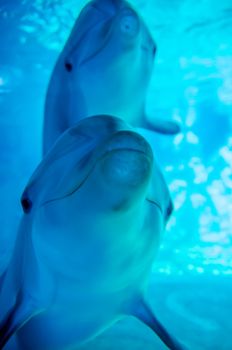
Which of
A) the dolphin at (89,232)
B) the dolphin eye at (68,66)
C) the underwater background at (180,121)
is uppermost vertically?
the dolphin eye at (68,66)

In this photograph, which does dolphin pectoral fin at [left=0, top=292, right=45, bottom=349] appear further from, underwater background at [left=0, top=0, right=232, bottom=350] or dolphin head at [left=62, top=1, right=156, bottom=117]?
underwater background at [left=0, top=0, right=232, bottom=350]

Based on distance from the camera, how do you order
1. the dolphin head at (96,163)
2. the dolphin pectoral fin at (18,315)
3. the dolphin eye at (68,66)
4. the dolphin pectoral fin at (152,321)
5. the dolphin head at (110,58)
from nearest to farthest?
the dolphin head at (96,163) → the dolphin pectoral fin at (18,315) → the dolphin pectoral fin at (152,321) → the dolphin head at (110,58) → the dolphin eye at (68,66)

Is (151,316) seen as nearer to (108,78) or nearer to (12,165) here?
(108,78)

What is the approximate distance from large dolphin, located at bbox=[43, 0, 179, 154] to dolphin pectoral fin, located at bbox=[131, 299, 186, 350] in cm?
157

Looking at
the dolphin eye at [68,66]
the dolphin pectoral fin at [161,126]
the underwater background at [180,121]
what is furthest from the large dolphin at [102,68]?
the underwater background at [180,121]

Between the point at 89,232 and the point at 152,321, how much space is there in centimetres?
104

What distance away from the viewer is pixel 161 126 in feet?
13.9

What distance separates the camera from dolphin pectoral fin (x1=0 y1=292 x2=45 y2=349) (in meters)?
2.34

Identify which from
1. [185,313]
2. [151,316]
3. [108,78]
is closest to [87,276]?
[151,316]

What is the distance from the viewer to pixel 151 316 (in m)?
2.66

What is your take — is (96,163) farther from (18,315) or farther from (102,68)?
(102,68)

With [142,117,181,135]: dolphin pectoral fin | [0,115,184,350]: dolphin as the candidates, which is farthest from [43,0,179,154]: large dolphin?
[0,115,184,350]: dolphin

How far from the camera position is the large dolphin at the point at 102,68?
10.3 feet

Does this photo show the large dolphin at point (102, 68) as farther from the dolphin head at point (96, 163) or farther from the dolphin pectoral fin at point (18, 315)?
the dolphin pectoral fin at point (18, 315)
